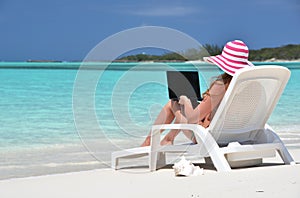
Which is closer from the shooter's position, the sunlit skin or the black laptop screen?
the sunlit skin

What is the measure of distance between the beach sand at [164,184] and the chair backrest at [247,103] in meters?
0.34

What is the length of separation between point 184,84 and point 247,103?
55 centimetres

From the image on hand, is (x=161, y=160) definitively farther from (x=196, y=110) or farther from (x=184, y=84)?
(x=184, y=84)

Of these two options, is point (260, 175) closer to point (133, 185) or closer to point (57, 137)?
point (133, 185)

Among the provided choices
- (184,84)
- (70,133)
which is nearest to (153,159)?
(184,84)

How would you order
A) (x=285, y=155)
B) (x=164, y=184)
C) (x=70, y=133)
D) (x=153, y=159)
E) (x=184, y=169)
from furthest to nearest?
(x=70, y=133) < (x=285, y=155) < (x=153, y=159) < (x=184, y=169) < (x=164, y=184)

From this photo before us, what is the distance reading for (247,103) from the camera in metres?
4.54

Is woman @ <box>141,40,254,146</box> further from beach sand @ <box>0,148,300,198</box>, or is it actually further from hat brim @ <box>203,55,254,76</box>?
beach sand @ <box>0,148,300,198</box>

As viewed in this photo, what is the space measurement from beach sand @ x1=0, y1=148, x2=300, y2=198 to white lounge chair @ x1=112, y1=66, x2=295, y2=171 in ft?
0.46

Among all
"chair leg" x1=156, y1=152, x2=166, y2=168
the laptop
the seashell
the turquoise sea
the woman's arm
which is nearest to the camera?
the seashell

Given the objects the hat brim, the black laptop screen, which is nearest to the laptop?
the black laptop screen

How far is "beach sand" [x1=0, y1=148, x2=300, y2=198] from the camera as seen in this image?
3625mm

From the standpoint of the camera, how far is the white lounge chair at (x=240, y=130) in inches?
172

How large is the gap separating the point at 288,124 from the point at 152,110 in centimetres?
419
